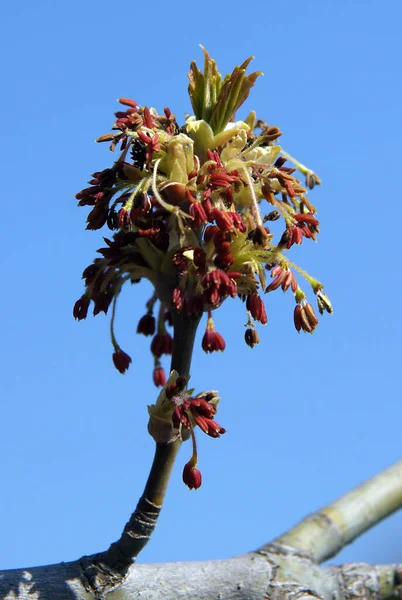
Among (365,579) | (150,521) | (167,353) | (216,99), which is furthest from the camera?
(167,353)

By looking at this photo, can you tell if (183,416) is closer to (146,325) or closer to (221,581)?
(221,581)

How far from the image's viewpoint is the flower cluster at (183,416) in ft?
11.1

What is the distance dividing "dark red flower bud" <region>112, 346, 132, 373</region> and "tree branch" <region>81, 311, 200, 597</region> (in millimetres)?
576

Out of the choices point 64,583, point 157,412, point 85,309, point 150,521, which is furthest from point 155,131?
point 64,583

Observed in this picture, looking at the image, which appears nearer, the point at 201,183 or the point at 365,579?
the point at 365,579

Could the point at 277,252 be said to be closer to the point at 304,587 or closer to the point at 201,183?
the point at 201,183

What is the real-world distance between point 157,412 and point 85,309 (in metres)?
0.72

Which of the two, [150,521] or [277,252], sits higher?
[277,252]

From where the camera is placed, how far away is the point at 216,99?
389cm

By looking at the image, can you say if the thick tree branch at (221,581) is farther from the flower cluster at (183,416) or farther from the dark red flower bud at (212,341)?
the dark red flower bud at (212,341)

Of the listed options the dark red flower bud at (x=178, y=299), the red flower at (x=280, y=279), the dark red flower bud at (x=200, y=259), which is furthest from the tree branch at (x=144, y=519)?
the red flower at (x=280, y=279)

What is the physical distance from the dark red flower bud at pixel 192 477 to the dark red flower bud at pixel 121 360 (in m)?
0.73

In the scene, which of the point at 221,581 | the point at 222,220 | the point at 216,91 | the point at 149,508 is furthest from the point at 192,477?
the point at 216,91

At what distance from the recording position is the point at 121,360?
13.2 ft
